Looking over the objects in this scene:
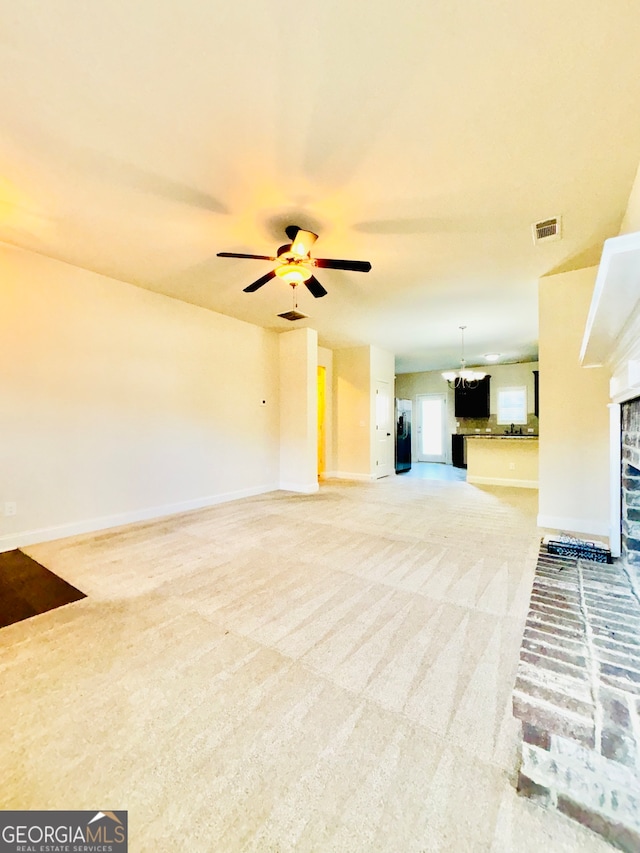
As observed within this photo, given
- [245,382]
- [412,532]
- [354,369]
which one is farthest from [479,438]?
[245,382]

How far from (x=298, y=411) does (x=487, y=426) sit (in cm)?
610

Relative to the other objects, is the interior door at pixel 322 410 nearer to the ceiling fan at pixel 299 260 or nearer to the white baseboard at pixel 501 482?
the white baseboard at pixel 501 482

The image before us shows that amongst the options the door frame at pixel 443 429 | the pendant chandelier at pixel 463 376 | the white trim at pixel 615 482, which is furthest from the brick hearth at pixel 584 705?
the door frame at pixel 443 429

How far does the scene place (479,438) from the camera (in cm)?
677

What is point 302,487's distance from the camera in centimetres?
Result: 588

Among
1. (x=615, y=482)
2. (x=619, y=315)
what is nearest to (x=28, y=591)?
(x=619, y=315)

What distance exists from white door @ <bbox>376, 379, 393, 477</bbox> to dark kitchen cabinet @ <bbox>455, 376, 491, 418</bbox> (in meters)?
2.93

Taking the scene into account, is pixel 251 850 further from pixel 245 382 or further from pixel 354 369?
pixel 354 369

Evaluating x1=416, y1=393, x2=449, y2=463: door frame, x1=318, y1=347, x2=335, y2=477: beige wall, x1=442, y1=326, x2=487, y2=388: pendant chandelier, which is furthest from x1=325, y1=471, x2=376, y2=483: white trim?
x1=416, y1=393, x2=449, y2=463: door frame

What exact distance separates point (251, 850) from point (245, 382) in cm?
513

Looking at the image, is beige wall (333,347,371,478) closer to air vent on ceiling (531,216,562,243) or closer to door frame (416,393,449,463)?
door frame (416,393,449,463)

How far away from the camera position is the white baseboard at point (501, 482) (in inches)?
245

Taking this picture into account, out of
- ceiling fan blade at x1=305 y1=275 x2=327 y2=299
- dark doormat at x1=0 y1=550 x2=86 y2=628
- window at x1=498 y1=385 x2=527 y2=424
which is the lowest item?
dark doormat at x1=0 y1=550 x2=86 y2=628

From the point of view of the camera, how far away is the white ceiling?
55.6 inches
